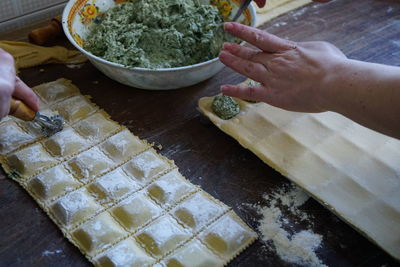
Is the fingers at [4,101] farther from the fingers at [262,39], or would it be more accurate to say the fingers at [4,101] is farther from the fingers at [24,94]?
the fingers at [262,39]

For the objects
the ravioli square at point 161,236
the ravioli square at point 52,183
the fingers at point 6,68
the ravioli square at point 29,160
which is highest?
the fingers at point 6,68

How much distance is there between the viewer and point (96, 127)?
3.09ft

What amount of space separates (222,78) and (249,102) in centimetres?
17

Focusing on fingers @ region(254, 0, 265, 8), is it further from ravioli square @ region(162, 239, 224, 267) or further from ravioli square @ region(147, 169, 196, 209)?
ravioli square @ region(162, 239, 224, 267)

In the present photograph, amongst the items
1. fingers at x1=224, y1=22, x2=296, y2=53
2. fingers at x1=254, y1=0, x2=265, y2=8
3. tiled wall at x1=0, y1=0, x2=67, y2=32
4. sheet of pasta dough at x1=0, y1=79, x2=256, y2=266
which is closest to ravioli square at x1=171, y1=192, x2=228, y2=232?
sheet of pasta dough at x1=0, y1=79, x2=256, y2=266

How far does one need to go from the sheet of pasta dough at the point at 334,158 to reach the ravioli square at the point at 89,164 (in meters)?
0.26

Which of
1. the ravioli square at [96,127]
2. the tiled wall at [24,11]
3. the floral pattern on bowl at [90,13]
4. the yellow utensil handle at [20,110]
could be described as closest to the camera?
the yellow utensil handle at [20,110]

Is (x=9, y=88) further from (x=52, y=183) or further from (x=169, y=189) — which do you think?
(x=169, y=189)

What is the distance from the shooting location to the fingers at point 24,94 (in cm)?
81

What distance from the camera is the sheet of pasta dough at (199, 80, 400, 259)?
762 mm

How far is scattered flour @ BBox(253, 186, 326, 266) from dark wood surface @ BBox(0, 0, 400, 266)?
0.05 feet

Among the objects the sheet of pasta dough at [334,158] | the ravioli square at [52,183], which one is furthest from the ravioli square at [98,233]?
the sheet of pasta dough at [334,158]

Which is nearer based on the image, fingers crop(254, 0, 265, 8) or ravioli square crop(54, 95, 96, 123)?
ravioli square crop(54, 95, 96, 123)

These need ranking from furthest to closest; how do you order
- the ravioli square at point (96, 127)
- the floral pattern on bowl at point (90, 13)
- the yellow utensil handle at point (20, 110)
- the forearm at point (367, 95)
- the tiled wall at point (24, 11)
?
1. the tiled wall at point (24, 11)
2. the floral pattern on bowl at point (90, 13)
3. the ravioli square at point (96, 127)
4. the yellow utensil handle at point (20, 110)
5. the forearm at point (367, 95)
